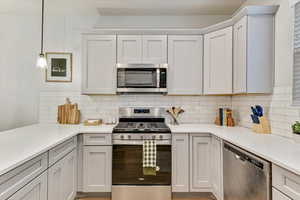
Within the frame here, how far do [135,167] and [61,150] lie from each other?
940 millimetres

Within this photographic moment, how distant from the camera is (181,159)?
2.84 metres

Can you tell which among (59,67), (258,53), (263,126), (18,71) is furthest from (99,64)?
(263,126)

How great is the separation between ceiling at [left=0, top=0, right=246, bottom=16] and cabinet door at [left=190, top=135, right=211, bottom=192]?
Result: 1.90m

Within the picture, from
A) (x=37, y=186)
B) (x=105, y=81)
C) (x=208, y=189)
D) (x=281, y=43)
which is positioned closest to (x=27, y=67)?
(x=105, y=81)

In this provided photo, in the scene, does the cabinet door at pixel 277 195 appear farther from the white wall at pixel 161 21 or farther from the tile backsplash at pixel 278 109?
the white wall at pixel 161 21

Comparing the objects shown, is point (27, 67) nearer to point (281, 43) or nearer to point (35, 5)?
point (35, 5)

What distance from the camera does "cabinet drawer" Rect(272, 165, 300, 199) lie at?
125 centimetres

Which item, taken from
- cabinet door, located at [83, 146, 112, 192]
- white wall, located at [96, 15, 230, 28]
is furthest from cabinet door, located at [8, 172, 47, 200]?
white wall, located at [96, 15, 230, 28]

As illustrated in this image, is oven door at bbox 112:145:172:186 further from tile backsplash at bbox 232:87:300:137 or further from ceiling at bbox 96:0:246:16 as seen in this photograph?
ceiling at bbox 96:0:246:16

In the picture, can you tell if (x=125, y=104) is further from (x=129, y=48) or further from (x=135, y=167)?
(x=135, y=167)

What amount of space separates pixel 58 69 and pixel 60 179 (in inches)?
75.2

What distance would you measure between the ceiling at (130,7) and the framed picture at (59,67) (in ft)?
2.34

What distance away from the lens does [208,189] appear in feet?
9.33

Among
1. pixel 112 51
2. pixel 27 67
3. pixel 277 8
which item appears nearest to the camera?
pixel 277 8
